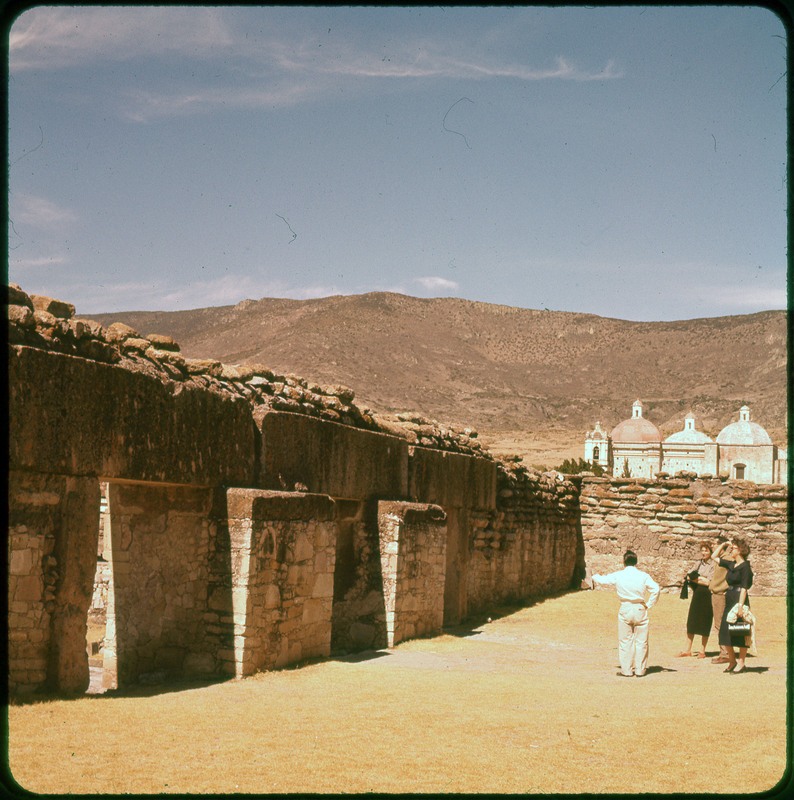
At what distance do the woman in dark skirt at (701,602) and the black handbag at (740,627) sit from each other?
1.59m

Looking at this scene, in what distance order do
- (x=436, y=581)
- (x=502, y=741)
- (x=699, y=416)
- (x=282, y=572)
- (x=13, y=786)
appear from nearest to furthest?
(x=13, y=786) → (x=502, y=741) → (x=282, y=572) → (x=436, y=581) → (x=699, y=416)

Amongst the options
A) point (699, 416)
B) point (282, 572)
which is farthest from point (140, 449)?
point (699, 416)

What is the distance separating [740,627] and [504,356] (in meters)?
113

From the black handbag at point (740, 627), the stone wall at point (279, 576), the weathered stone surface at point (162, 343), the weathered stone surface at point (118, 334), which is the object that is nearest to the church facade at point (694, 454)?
the black handbag at point (740, 627)

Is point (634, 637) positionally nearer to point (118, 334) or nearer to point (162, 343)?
point (162, 343)

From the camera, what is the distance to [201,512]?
8.56 meters

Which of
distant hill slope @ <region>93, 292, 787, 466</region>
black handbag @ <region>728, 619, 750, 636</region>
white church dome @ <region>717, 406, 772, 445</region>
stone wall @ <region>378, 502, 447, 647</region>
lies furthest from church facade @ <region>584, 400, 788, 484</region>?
black handbag @ <region>728, 619, 750, 636</region>

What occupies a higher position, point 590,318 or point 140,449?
point 590,318

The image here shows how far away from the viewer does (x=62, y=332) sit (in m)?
6.67

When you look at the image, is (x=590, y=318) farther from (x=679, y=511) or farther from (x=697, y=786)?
(x=697, y=786)

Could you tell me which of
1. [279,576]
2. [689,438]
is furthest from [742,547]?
[689,438]

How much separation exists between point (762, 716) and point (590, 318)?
435 ft

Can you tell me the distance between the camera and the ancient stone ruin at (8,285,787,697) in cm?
644

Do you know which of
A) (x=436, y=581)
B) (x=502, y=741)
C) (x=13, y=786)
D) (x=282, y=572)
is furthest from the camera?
(x=436, y=581)
